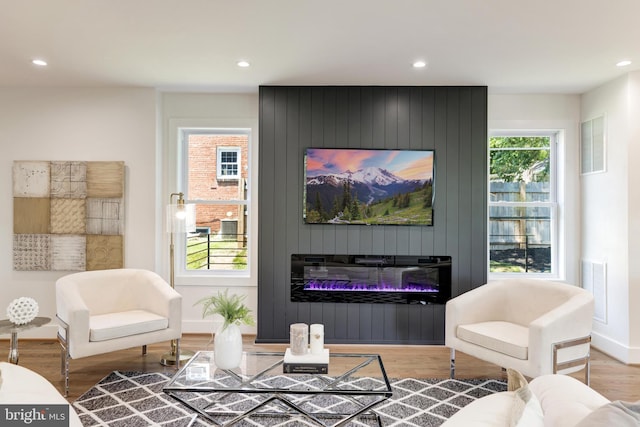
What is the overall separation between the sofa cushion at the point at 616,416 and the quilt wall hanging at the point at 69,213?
421 centimetres

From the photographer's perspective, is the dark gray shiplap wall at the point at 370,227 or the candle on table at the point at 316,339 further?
the dark gray shiplap wall at the point at 370,227

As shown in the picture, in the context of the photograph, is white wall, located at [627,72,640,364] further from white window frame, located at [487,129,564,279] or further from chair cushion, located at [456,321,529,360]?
chair cushion, located at [456,321,529,360]

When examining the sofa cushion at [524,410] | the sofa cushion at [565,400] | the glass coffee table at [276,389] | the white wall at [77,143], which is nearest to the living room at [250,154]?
the white wall at [77,143]

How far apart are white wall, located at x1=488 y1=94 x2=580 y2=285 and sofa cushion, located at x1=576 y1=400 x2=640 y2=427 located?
3.87 m

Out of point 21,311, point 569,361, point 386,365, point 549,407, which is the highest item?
point 549,407

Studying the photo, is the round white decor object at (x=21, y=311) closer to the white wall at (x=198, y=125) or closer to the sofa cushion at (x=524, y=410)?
the white wall at (x=198, y=125)

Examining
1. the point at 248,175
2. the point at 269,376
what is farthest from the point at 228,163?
the point at 269,376

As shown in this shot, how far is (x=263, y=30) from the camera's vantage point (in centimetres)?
285

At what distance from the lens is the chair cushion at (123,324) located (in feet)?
9.92

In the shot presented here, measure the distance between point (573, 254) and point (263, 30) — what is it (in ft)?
12.5

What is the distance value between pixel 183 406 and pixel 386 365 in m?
1.66

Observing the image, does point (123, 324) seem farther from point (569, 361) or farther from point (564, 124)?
point (564, 124)

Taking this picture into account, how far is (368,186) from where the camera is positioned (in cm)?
407

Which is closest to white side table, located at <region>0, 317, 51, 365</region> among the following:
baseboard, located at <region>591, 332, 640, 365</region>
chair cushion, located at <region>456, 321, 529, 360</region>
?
chair cushion, located at <region>456, 321, 529, 360</region>
